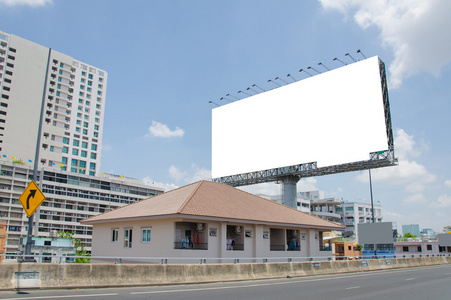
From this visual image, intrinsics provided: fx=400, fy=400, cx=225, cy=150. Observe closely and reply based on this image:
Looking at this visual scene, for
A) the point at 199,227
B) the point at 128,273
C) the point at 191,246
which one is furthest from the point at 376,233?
the point at 128,273

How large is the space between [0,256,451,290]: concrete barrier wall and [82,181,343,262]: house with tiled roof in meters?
3.37

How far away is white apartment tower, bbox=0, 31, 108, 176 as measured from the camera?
9612 centimetres

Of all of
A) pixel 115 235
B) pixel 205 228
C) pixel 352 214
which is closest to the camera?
pixel 205 228

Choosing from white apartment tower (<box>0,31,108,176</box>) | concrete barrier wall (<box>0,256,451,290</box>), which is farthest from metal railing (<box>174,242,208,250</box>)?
white apartment tower (<box>0,31,108,176</box>)

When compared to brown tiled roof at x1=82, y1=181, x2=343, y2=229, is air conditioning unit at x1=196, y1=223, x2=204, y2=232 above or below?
below

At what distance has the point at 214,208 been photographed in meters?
26.3

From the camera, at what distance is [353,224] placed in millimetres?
124750

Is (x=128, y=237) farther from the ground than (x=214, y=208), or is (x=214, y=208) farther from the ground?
(x=214, y=208)

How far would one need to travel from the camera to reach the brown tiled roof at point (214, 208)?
976 inches

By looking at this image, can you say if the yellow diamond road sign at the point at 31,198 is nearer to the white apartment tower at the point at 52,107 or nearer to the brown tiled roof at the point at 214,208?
the brown tiled roof at the point at 214,208

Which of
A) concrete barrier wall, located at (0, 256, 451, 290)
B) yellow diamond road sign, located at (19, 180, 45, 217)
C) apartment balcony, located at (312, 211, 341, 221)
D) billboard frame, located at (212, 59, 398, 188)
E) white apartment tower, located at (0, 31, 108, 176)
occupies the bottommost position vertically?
concrete barrier wall, located at (0, 256, 451, 290)

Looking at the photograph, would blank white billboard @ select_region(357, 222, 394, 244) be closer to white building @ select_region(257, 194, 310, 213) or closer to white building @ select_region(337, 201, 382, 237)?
white building @ select_region(257, 194, 310, 213)

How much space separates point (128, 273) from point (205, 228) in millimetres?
11042

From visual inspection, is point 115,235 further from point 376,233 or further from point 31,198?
point 376,233
